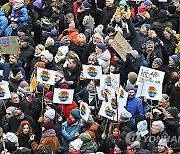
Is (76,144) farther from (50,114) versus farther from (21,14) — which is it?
(21,14)

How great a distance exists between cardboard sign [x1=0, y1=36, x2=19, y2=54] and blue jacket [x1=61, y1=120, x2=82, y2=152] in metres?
3.00

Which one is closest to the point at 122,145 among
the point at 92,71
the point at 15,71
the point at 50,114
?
the point at 50,114

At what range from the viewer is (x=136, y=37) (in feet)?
57.6

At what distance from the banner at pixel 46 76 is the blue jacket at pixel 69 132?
1434 mm

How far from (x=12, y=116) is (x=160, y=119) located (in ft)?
8.55

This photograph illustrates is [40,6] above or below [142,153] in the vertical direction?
above

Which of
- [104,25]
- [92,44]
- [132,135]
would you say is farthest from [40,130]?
[104,25]

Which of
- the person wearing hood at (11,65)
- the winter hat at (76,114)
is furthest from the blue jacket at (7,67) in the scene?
the winter hat at (76,114)

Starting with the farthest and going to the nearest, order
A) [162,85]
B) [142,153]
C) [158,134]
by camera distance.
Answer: [162,85], [158,134], [142,153]

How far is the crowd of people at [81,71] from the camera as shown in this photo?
44.7ft

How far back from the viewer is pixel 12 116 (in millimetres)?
14516

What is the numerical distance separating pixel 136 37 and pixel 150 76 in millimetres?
2976

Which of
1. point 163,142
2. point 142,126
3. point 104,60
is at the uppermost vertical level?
point 104,60

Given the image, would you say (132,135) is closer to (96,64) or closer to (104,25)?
(96,64)
